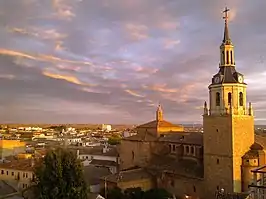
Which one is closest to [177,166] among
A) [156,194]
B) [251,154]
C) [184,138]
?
[184,138]

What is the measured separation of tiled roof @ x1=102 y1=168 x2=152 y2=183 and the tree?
892 centimetres

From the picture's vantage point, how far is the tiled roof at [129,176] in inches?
1154

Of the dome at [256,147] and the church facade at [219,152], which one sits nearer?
the church facade at [219,152]

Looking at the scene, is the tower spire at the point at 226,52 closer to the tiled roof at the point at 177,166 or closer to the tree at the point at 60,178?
the tiled roof at the point at 177,166

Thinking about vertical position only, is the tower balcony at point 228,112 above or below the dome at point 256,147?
above

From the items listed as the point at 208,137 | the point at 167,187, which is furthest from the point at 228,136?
the point at 167,187

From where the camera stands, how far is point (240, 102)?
27.0m

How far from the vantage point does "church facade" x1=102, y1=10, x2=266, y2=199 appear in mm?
25703

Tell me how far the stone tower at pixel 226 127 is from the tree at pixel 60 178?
11.3 meters

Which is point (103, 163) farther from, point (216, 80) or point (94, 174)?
point (216, 80)

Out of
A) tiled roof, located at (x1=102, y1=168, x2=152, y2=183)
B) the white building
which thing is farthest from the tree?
the white building

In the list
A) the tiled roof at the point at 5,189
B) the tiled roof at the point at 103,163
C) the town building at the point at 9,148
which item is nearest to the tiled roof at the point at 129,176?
the tiled roof at the point at 5,189

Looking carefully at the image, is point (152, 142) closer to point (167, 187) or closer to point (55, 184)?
point (167, 187)

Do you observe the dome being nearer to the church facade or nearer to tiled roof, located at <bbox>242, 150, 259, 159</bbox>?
the church facade
